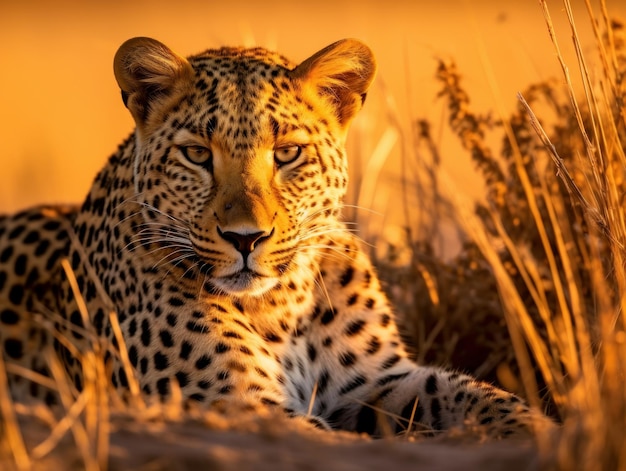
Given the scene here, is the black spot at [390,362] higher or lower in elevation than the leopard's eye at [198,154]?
lower

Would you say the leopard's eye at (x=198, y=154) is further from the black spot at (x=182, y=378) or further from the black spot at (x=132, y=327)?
the black spot at (x=182, y=378)

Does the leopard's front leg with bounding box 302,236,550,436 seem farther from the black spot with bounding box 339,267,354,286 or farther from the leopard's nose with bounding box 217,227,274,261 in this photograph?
the leopard's nose with bounding box 217,227,274,261

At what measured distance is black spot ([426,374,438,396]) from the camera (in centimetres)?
482

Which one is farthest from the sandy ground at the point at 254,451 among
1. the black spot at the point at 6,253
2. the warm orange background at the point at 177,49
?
the warm orange background at the point at 177,49

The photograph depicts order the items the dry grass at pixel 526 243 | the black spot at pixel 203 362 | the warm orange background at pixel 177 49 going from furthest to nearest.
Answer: the warm orange background at pixel 177 49
the black spot at pixel 203 362
the dry grass at pixel 526 243

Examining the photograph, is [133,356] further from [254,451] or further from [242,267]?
[254,451]

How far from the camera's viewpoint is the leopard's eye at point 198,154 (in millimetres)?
4641

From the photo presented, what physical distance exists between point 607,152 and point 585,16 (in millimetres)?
7479

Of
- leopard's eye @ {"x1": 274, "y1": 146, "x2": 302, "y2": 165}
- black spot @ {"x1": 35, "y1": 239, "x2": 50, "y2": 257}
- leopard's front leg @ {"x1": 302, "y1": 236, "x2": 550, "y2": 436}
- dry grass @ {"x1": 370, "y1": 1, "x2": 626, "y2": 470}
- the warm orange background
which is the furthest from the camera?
the warm orange background

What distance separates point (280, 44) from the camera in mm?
14484

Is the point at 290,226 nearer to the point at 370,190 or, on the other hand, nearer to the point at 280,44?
the point at 370,190

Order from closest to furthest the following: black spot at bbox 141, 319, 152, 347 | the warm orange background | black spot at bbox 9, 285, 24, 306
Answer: black spot at bbox 141, 319, 152, 347
black spot at bbox 9, 285, 24, 306
the warm orange background

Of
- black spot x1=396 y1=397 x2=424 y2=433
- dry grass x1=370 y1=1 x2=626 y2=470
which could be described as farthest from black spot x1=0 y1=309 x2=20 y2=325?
dry grass x1=370 y1=1 x2=626 y2=470

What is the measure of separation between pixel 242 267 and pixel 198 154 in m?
0.53
